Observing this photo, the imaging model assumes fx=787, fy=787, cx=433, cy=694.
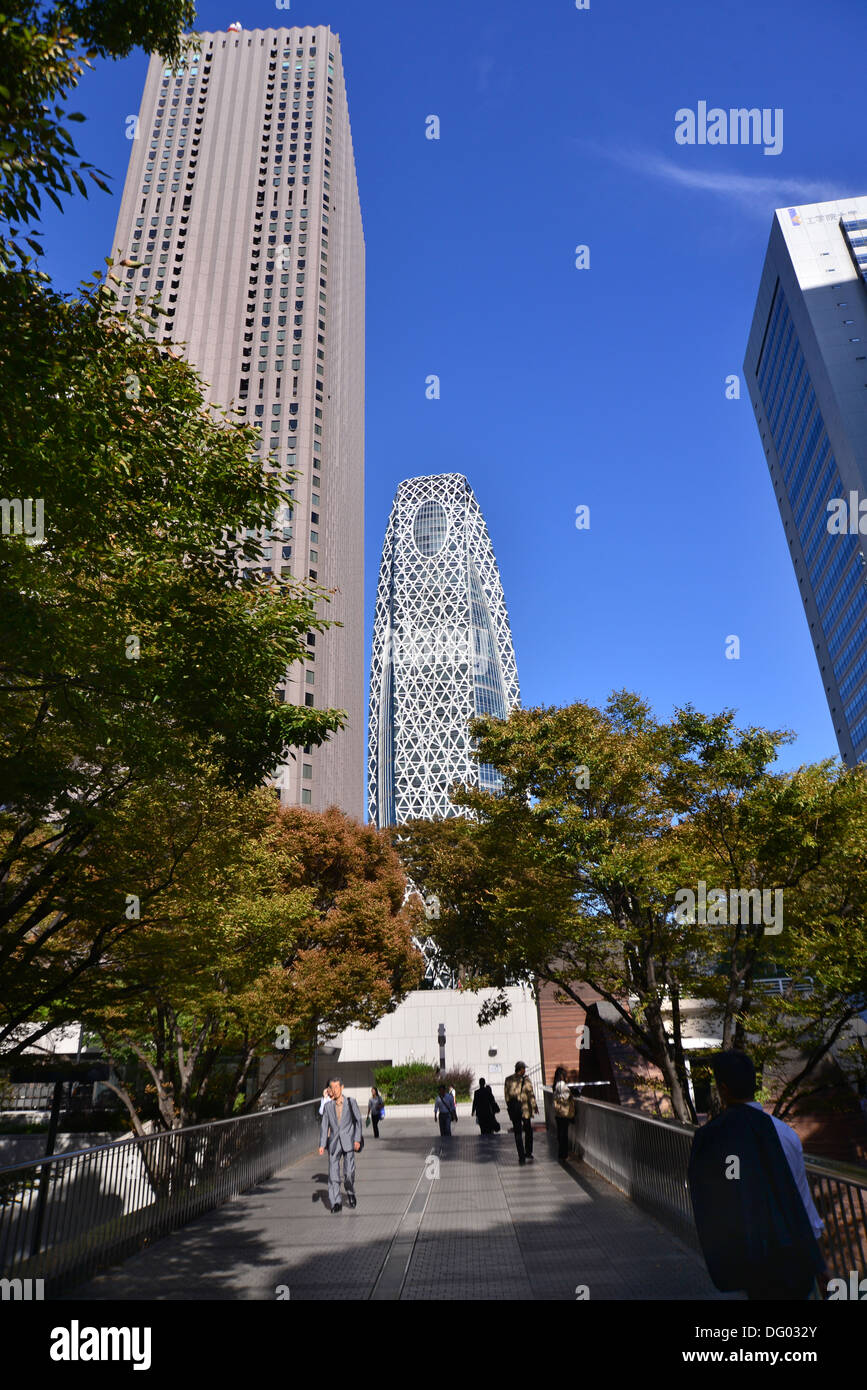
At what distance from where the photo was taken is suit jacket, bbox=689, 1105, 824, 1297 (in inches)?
123

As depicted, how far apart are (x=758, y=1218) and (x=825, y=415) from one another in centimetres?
9636

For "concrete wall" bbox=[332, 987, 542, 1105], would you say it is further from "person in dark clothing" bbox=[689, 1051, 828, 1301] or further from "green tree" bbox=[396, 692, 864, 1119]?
"person in dark clothing" bbox=[689, 1051, 828, 1301]

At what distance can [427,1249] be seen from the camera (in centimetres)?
740

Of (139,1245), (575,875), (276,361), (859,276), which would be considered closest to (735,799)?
(575,875)


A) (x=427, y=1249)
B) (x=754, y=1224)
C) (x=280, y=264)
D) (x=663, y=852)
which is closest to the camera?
(x=754, y=1224)

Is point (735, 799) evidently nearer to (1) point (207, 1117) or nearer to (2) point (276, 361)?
(1) point (207, 1117)

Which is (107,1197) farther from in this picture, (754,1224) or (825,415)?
(825,415)

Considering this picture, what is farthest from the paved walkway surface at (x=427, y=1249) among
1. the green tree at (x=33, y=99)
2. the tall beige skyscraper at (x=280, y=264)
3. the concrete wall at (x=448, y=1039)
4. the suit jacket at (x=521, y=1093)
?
the tall beige skyscraper at (x=280, y=264)

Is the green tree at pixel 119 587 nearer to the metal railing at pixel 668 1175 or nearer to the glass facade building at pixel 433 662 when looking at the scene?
the metal railing at pixel 668 1175

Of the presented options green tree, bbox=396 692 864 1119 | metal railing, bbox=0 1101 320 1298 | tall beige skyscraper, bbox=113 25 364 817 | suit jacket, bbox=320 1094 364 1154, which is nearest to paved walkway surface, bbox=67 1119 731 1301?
metal railing, bbox=0 1101 320 1298

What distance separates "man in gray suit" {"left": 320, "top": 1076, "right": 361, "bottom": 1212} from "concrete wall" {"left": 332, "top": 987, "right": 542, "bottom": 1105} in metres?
28.5

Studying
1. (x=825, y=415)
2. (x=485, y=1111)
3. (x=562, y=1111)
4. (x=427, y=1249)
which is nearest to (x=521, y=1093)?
(x=562, y=1111)

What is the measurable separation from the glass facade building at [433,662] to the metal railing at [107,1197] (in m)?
98.2

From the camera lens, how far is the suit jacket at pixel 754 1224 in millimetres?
3119
